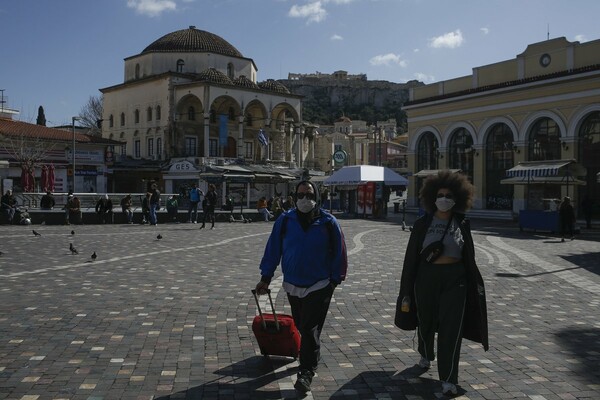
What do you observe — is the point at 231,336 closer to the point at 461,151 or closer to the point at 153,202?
the point at 153,202

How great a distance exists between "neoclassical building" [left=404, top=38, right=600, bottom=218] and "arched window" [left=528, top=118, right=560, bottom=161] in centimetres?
5

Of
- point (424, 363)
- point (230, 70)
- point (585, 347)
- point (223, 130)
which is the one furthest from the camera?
point (230, 70)

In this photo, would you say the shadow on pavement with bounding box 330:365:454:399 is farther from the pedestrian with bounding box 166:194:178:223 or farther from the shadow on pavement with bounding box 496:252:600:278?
the pedestrian with bounding box 166:194:178:223

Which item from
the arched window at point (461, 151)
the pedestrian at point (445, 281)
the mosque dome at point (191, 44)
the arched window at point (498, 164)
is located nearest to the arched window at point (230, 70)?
the mosque dome at point (191, 44)

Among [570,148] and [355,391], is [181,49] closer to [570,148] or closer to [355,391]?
[570,148]

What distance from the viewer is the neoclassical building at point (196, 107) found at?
5503 centimetres

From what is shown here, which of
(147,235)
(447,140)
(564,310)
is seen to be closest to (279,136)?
(447,140)

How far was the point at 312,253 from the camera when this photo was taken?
16.9 ft

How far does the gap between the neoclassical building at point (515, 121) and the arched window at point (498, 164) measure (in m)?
0.06

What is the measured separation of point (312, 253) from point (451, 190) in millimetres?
1331

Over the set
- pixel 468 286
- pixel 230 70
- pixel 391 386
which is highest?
pixel 230 70

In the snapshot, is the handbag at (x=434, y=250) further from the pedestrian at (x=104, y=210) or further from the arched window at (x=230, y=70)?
the arched window at (x=230, y=70)

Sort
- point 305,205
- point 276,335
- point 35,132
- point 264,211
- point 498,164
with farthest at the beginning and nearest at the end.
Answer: point 35,132
point 498,164
point 264,211
point 276,335
point 305,205

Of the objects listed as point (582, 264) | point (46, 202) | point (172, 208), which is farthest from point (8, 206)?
point (582, 264)
